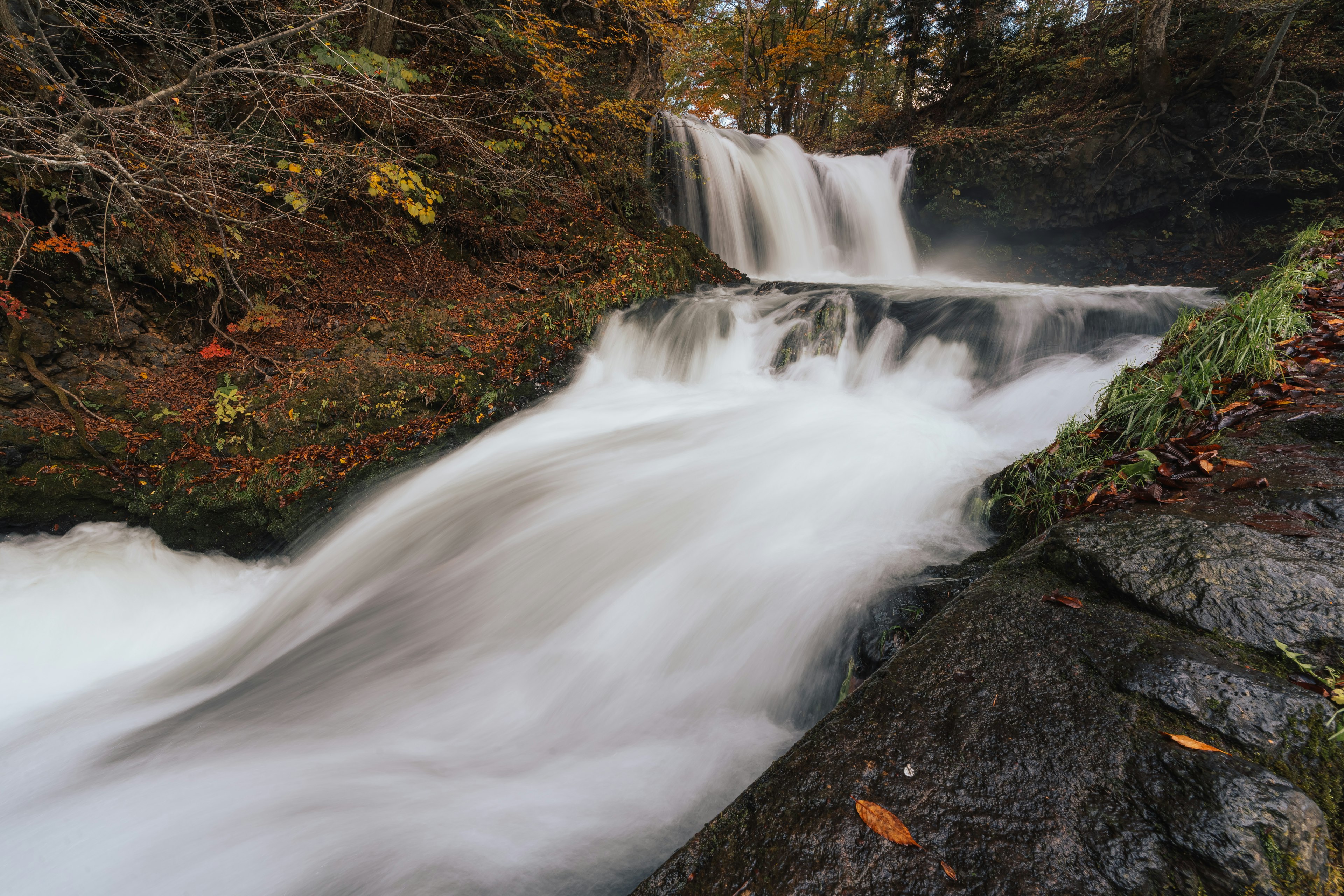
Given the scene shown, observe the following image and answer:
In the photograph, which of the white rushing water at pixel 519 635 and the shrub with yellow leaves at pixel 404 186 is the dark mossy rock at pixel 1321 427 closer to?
the white rushing water at pixel 519 635

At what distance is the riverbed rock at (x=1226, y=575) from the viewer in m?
1.36

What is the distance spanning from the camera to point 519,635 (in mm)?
3346

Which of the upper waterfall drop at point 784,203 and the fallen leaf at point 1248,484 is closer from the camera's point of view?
the fallen leaf at point 1248,484

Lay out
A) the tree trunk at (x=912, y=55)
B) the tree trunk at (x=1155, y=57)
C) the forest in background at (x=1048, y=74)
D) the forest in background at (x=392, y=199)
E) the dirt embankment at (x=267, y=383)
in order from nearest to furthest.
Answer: the forest in background at (x=392, y=199) < the dirt embankment at (x=267, y=383) < the forest in background at (x=1048, y=74) < the tree trunk at (x=1155, y=57) < the tree trunk at (x=912, y=55)

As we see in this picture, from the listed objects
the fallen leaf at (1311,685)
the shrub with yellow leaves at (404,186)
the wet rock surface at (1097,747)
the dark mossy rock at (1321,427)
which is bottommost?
the wet rock surface at (1097,747)

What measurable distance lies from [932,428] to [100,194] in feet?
26.6

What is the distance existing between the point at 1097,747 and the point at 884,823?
52 centimetres

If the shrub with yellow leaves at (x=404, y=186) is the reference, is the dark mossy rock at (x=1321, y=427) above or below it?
below

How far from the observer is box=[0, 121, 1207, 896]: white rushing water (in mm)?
2164

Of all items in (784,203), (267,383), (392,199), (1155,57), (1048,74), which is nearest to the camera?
(267,383)

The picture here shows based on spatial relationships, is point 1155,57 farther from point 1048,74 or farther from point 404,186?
point 404,186

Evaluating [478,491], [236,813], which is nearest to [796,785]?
[236,813]

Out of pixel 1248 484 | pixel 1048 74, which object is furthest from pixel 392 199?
pixel 1048 74

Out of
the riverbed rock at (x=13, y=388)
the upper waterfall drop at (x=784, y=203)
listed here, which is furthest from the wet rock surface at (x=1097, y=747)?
the upper waterfall drop at (x=784, y=203)
